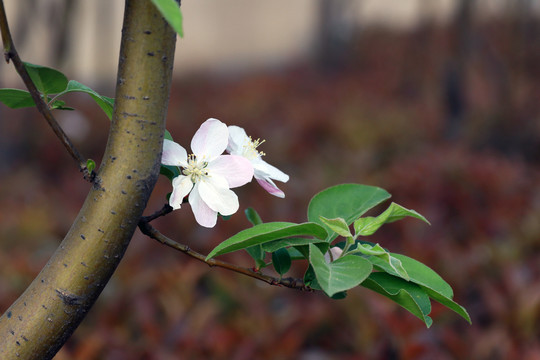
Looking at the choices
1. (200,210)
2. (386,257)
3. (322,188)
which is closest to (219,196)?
(200,210)

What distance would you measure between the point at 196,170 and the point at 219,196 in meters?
0.03

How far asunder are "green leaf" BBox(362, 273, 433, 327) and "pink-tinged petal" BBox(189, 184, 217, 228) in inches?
5.2

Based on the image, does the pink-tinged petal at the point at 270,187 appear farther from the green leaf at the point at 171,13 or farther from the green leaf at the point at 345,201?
the green leaf at the point at 171,13

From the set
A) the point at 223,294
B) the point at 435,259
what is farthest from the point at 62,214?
the point at 435,259

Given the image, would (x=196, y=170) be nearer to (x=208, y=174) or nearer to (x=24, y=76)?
(x=208, y=174)

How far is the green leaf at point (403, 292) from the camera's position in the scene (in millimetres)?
415

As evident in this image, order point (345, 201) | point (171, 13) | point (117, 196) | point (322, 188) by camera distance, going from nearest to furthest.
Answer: point (171, 13), point (117, 196), point (345, 201), point (322, 188)

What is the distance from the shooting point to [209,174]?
1.48ft

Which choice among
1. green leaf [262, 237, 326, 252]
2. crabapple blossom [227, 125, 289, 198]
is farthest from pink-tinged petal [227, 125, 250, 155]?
green leaf [262, 237, 326, 252]

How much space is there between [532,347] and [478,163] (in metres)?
1.90

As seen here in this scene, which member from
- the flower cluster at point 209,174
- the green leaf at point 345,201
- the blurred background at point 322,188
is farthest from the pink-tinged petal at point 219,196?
the blurred background at point 322,188

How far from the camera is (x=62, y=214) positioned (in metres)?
2.83

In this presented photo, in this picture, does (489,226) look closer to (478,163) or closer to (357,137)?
(478,163)

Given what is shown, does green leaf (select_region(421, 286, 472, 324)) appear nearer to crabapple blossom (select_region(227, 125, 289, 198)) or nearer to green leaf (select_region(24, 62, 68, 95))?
crabapple blossom (select_region(227, 125, 289, 198))
